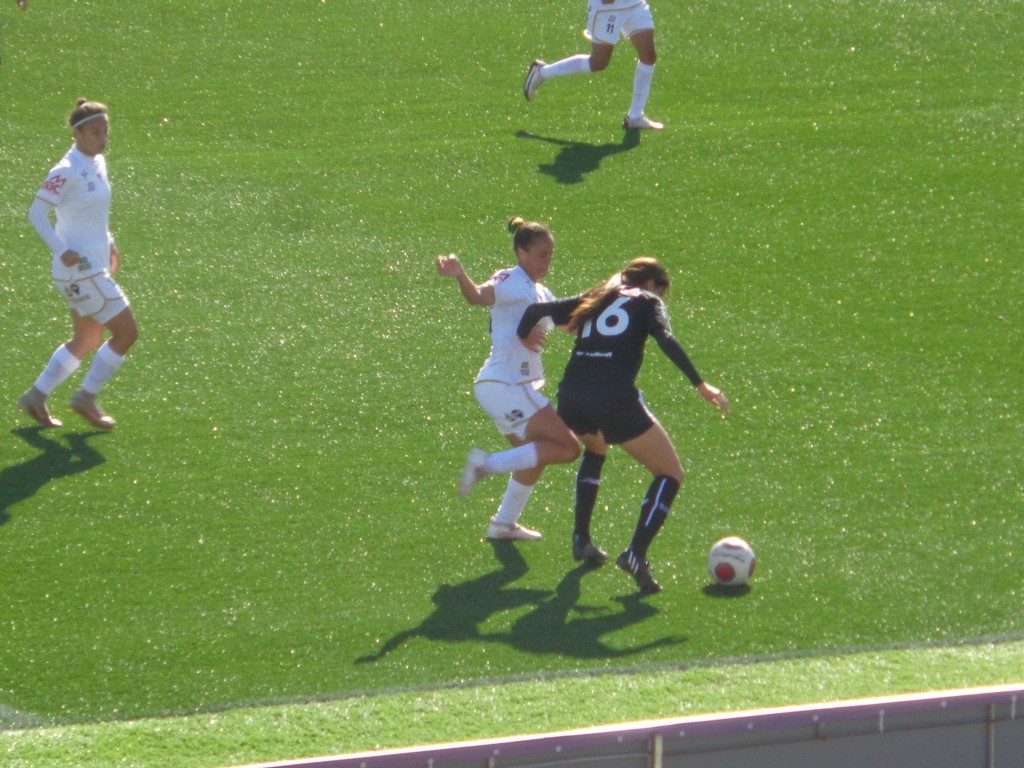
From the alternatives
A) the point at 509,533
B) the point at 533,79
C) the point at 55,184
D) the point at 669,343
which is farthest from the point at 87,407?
the point at 533,79

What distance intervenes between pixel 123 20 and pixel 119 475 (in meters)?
9.02

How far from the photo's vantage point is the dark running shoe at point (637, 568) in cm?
724

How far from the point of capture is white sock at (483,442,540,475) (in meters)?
7.40

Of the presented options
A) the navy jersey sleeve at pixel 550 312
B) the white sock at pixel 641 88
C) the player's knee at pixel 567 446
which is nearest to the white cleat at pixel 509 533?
the player's knee at pixel 567 446

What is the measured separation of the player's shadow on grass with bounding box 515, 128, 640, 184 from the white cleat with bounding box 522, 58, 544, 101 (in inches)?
21.3

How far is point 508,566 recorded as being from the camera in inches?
303

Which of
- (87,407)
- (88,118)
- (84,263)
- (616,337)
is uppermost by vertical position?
(88,118)

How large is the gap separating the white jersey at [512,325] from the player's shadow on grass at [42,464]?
8.98 feet

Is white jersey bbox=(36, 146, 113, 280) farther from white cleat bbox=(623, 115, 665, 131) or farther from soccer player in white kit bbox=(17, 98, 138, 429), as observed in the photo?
white cleat bbox=(623, 115, 665, 131)

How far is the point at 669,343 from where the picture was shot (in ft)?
22.6

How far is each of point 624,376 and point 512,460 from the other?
0.74m

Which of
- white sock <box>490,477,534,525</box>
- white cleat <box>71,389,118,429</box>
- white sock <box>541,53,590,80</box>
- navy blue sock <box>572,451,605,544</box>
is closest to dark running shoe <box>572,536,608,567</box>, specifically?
navy blue sock <box>572,451,605,544</box>

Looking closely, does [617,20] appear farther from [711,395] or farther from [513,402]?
[711,395]

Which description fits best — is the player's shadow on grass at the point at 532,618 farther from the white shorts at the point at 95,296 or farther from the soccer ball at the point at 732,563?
the white shorts at the point at 95,296
